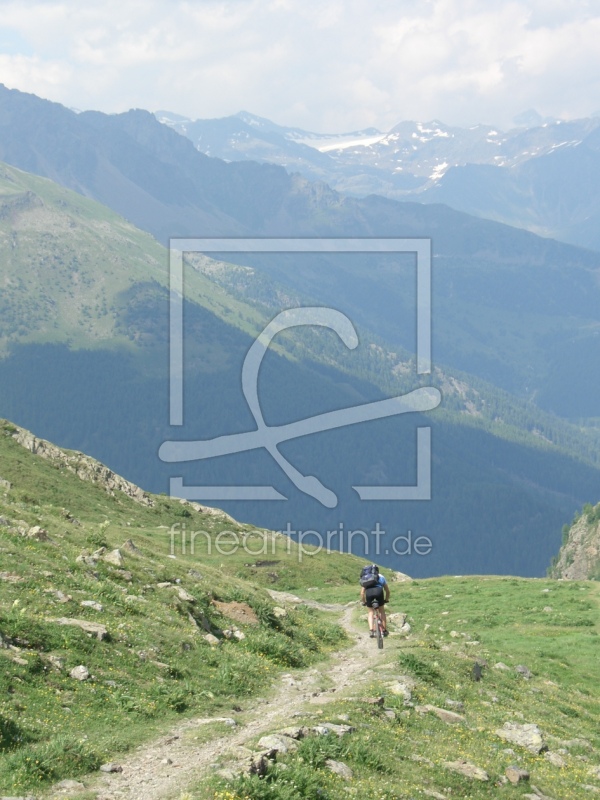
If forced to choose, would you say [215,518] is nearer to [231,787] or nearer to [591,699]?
[591,699]

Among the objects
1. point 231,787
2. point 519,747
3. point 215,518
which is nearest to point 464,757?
point 519,747

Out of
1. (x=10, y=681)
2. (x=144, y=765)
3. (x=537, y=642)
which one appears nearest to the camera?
(x=144, y=765)

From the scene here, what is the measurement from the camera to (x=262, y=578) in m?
77.3

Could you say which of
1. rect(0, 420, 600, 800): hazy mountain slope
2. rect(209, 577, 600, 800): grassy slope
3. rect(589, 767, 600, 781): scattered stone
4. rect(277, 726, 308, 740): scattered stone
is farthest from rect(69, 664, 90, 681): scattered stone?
rect(589, 767, 600, 781): scattered stone

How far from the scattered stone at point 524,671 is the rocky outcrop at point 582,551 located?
124m

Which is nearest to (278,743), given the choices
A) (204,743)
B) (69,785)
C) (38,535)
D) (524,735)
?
(204,743)

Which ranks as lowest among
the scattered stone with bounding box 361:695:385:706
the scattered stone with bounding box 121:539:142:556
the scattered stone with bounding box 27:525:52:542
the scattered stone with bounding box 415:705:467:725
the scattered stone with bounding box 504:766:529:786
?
the scattered stone with bounding box 504:766:529:786

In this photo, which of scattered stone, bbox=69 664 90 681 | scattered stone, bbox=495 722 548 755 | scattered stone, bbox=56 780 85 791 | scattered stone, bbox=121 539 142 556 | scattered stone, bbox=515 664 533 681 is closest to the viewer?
scattered stone, bbox=56 780 85 791

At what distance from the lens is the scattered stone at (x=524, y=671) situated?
1453 inches

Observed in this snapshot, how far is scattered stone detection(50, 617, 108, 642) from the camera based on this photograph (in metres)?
23.8

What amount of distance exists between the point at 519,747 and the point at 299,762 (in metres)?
9.40

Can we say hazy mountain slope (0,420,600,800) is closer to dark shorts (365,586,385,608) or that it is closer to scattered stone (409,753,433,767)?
scattered stone (409,753,433,767)

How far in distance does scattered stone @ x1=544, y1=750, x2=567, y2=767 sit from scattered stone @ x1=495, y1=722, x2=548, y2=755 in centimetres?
Answer: 23

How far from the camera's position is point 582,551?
172 metres
